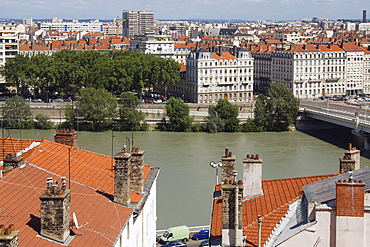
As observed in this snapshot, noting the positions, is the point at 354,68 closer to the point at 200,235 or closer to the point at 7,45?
the point at 7,45

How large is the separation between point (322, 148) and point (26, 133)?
915 centimetres

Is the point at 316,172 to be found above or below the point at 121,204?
below

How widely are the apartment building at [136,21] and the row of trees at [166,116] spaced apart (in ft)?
210

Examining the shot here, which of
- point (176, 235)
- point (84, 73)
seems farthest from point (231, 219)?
point (84, 73)

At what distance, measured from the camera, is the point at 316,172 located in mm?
16703

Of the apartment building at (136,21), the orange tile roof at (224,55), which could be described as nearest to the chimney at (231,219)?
the orange tile roof at (224,55)

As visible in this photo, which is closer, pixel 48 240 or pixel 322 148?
pixel 48 240

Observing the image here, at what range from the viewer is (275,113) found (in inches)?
991

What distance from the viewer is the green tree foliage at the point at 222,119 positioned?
2452 cm

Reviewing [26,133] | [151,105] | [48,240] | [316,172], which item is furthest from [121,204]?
[151,105]

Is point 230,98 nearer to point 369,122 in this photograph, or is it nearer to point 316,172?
point 369,122

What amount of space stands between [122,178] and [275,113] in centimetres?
1954

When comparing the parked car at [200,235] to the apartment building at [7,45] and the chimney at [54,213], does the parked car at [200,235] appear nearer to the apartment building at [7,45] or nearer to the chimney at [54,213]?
the chimney at [54,213]

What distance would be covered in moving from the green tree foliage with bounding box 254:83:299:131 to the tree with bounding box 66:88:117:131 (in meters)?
4.90
